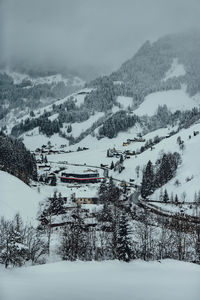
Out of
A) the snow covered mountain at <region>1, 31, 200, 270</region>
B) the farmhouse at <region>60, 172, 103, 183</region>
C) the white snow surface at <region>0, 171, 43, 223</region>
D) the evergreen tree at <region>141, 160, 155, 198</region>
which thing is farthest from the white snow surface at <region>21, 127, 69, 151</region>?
the white snow surface at <region>0, 171, 43, 223</region>

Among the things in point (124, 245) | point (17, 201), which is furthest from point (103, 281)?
point (17, 201)

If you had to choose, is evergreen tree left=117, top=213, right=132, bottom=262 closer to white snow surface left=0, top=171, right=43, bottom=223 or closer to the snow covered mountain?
the snow covered mountain

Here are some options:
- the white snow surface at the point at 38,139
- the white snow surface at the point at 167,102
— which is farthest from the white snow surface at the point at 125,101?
the white snow surface at the point at 38,139

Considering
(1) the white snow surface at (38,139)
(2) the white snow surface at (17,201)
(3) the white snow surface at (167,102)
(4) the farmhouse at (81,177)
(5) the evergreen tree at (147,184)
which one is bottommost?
(2) the white snow surface at (17,201)

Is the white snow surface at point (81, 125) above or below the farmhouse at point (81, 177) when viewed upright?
above

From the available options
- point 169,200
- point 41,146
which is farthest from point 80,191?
point 41,146

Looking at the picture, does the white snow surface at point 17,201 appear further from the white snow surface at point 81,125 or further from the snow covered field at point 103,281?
the white snow surface at point 81,125

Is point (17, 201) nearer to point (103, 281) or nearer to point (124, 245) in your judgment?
point (124, 245)
